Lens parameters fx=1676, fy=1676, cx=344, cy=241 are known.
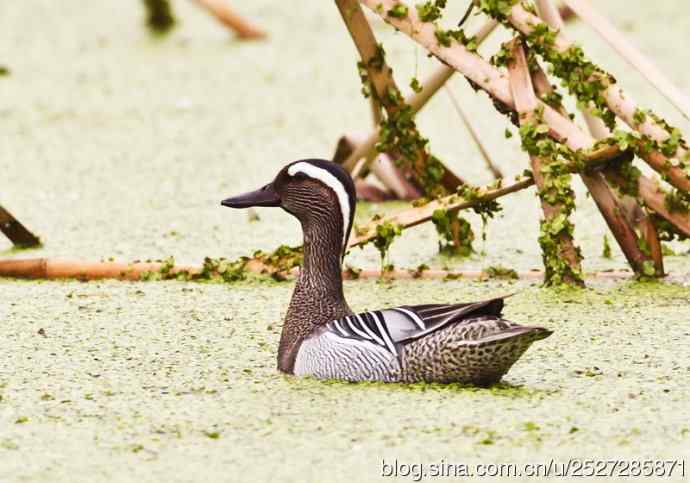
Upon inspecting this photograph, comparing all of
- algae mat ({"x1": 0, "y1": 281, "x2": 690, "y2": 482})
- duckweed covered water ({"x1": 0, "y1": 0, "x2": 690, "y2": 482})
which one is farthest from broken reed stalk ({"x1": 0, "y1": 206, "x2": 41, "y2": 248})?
algae mat ({"x1": 0, "y1": 281, "x2": 690, "y2": 482})

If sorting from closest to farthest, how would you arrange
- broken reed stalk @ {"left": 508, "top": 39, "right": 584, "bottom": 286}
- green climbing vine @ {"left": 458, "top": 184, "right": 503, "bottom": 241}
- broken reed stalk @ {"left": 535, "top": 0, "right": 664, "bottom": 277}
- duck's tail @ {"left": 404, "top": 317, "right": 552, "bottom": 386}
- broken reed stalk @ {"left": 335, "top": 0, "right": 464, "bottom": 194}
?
duck's tail @ {"left": 404, "top": 317, "right": 552, "bottom": 386} < broken reed stalk @ {"left": 508, "top": 39, "right": 584, "bottom": 286} < broken reed stalk @ {"left": 535, "top": 0, "right": 664, "bottom": 277} < green climbing vine @ {"left": 458, "top": 184, "right": 503, "bottom": 241} < broken reed stalk @ {"left": 335, "top": 0, "right": 464, "bottom": 194}

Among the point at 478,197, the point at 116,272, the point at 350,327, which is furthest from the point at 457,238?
the point at 350,327

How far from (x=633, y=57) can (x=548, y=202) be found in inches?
17.7

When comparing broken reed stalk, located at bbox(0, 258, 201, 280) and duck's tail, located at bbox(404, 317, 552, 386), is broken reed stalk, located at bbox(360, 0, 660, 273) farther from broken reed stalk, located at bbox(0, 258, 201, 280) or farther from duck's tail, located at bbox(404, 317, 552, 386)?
duck's tail, located at bbox(404, 317, 552, 386)

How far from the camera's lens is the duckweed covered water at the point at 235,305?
3.24 metres

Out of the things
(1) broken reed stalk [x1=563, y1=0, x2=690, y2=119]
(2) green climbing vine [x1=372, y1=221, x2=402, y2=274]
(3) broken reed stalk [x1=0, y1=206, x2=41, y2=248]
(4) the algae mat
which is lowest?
(4) the algae mat

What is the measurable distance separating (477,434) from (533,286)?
1.56 metres

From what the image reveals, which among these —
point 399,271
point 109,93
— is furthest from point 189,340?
point 109,93

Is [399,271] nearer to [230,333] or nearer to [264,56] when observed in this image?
[230,333]

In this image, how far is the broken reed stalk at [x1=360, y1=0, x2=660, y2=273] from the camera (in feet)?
15.1

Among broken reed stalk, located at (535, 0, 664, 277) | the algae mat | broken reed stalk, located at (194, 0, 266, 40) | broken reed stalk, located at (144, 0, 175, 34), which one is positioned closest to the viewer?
the algae mat

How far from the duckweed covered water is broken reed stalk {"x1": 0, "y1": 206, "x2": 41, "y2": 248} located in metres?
0.11

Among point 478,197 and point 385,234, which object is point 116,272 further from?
point 478,197

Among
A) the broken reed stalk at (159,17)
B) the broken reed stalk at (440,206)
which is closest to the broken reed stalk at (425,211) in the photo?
the broken reed stalk at (440,206)
